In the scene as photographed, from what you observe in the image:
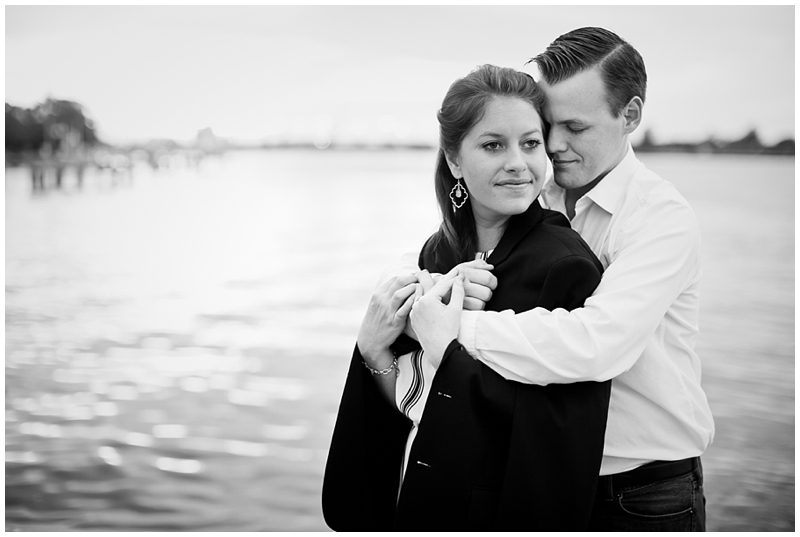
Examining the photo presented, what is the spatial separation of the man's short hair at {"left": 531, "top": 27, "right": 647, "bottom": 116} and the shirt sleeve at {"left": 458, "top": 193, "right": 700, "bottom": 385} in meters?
0.35

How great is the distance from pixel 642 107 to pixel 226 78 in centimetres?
5051

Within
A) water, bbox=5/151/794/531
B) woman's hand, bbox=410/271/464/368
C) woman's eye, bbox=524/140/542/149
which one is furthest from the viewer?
water, bbox=5/151/794/531

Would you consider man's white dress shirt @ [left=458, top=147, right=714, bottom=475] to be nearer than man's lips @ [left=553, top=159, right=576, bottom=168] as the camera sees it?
Yes

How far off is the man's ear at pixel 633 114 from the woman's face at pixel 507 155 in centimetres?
28

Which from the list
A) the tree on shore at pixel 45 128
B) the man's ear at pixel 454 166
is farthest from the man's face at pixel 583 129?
the tree on shore at pixel 45 128

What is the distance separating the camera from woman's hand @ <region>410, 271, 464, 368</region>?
175cm

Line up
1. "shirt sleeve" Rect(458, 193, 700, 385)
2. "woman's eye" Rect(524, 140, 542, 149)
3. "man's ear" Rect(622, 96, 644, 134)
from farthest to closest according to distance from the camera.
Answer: "man's ear" Rect(622, 96, 644, 134) < "woman's eye" Rect(524, 140, 542, 149) < "shirt sleeve" Rect(458, 193, 700, 385)

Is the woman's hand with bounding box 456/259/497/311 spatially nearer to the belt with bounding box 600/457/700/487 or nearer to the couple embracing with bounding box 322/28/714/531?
the couple embracing with bounding box 322/28/714/531

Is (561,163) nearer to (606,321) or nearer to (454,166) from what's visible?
(454,166)

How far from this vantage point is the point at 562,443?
1710mm

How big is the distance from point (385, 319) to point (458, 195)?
399 mm

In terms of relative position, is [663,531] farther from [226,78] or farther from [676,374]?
[226,78]

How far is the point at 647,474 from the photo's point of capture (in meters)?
1.86

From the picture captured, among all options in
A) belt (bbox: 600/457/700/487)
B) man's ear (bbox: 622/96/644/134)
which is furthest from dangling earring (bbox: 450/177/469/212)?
belt (bbox: 600/457/700/487)
